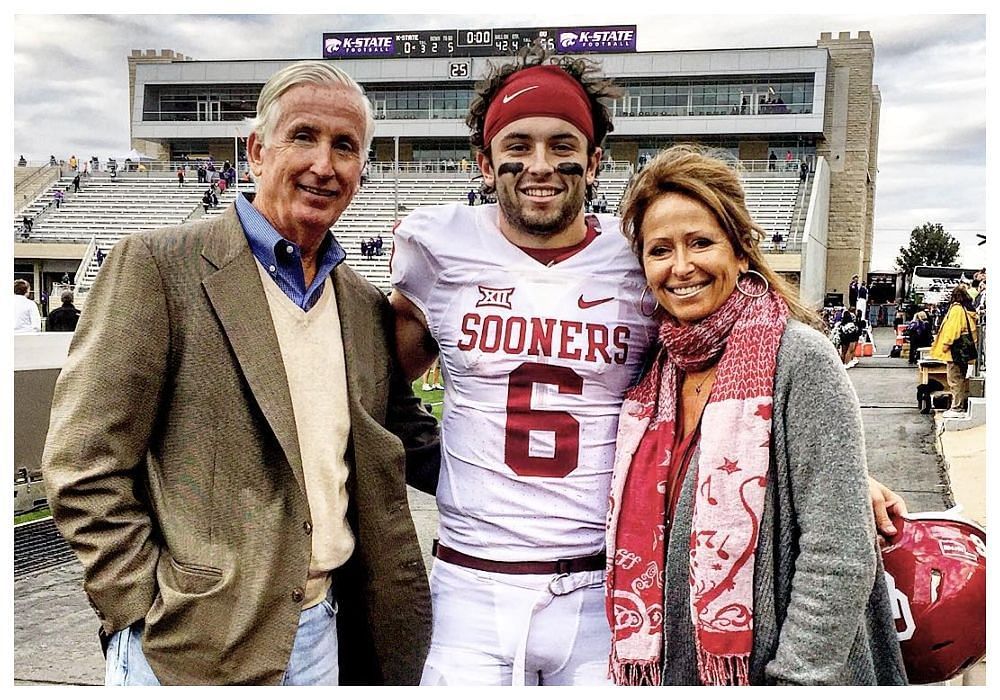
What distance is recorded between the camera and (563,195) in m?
2.23

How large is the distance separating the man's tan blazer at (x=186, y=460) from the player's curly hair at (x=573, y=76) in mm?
803

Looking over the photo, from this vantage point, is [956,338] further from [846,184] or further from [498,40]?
[846,184]

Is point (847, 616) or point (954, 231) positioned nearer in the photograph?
point (847, 616)

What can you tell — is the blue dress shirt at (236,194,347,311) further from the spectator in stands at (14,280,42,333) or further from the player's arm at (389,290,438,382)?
the spectator in stands at (14,280,42,333)

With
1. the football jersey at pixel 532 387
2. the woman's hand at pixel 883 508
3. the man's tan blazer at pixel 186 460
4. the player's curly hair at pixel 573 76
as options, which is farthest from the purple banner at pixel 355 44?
the woman's hand at pixel 883 508

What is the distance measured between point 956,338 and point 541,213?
359 inches

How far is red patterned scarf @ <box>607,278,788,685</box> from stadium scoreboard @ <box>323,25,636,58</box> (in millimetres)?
912

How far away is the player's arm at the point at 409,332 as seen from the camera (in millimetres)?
2357

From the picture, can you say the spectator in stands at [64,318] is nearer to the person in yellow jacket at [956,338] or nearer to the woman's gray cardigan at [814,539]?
the person in yellow jacket at [956,338]

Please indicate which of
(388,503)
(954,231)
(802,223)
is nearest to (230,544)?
(388,503)

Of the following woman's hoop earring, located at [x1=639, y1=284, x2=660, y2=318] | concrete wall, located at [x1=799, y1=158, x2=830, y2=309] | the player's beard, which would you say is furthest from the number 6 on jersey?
concrete wall, located at [x1=799, y1=158, x2=830, y2=309]

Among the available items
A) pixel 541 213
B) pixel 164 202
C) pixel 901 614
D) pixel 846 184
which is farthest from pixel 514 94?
pixel 846 184

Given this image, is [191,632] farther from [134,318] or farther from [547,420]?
[547,420]

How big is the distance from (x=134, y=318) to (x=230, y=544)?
0.51m
